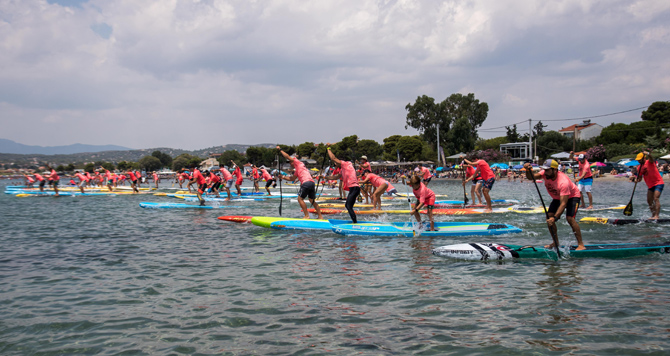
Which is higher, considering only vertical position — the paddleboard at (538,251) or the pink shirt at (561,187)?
the pink shirt at (561,187)

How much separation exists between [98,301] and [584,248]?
964 centimetres

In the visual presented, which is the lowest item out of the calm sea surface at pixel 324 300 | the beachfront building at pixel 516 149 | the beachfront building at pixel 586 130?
the calm sea surface at pixel 324 300

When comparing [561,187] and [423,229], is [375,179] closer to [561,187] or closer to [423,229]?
[423,229]

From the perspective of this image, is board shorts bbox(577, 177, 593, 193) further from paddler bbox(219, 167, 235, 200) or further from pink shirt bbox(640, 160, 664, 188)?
paddler bbox(219, 167, 235, 200)

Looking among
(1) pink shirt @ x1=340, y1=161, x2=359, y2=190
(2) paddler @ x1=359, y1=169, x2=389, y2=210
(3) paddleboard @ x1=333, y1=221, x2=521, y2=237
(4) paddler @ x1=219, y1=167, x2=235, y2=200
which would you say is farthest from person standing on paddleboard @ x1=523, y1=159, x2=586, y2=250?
(4) paddler @ x1=219, y1=167, x2=235, y2=200

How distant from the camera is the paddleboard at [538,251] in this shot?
9836mm

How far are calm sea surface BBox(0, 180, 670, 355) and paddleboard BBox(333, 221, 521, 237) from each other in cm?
56

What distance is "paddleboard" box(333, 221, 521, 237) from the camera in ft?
43.4

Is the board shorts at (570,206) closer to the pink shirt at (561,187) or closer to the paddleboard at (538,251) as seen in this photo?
the pink shirt at (561,187)

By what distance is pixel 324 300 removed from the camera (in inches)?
292

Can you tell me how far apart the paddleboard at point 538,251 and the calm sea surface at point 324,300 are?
0.21 metres

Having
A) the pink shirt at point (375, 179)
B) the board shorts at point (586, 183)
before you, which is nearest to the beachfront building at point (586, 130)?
the board shorts at point (586, 183)

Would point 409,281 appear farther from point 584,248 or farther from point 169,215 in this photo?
point 169,215

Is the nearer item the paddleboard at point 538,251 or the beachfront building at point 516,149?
the paddleboard at point 538,251
